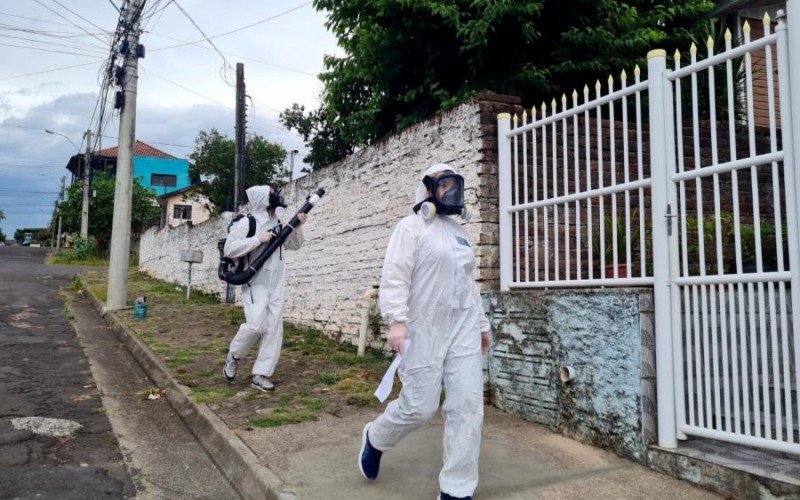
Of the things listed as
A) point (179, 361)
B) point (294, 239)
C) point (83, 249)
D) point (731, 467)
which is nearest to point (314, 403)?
point (294, 239)

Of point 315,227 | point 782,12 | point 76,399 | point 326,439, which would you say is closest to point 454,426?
point 326,439

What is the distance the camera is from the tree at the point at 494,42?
9172mm

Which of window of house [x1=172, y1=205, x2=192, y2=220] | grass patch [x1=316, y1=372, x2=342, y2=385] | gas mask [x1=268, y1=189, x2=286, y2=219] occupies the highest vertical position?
window of house [x1=172, y1=205, x2=192, y2=220]

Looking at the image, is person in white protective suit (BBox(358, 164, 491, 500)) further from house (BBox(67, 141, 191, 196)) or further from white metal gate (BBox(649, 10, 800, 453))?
house (BBox(67, 141, 191, 196))

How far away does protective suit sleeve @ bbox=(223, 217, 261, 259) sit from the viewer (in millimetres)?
6008

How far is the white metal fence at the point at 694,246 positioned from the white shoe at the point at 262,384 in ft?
7.71

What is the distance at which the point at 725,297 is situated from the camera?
366 cm

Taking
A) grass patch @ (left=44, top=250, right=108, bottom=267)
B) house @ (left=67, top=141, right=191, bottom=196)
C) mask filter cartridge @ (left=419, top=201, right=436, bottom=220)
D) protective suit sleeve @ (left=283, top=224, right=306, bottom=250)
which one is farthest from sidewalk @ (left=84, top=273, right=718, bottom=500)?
house @ (left=67, top=141, right=191, bottom=196)

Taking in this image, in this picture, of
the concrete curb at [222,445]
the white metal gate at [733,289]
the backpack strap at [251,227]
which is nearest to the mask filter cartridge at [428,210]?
the white metal gate at [733,289]

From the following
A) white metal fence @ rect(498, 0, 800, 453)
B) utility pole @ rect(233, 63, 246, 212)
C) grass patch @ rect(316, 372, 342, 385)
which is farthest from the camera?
utility pole @ rect(233, 63, 246, 212)

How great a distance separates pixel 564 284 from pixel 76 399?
4.50m

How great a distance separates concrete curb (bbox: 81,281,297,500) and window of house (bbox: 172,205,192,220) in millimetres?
39243

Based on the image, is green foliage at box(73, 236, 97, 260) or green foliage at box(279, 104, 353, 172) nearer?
green foliage at box(279, 104, 353, 172)

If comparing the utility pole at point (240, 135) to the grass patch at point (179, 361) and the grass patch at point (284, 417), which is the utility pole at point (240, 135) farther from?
the grass patch at point (284, 417)
